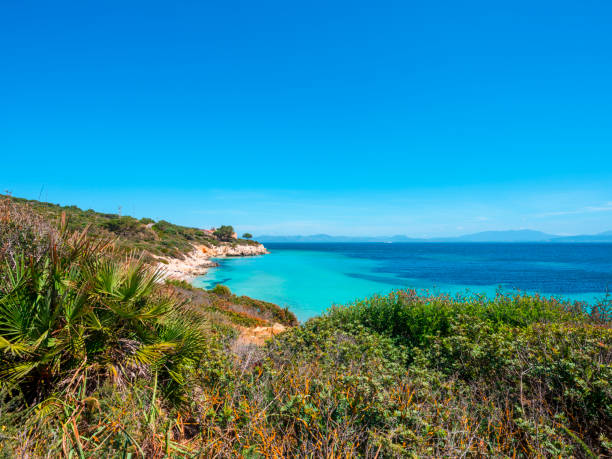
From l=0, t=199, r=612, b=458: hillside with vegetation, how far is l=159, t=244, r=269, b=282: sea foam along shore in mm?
15967

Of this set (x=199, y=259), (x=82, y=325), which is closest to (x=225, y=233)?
(x=199, y=259)

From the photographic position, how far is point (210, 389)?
11.8 feet

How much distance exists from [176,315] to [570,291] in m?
34.5

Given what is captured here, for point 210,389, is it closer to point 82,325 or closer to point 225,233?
point 82,325

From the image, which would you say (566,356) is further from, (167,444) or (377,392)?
(167,444)

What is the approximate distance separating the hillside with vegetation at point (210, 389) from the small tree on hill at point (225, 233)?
7296cm

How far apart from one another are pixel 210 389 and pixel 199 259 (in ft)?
151

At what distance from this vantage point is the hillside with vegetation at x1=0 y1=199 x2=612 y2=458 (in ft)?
8.62

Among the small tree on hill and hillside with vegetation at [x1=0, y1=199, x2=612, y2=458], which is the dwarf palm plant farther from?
the small tree on hill

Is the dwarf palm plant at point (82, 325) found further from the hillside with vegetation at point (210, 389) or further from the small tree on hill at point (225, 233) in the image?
the small tree on hill at point (225, 233)

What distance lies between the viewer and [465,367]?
4402mm

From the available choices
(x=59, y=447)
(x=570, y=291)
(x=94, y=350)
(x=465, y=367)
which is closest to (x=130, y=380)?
(x=94, y=350)

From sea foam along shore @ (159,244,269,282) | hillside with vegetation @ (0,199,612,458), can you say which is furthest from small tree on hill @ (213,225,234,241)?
hillside with vegetation @ (0,199,612,458)

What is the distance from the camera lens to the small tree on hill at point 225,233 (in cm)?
7525
